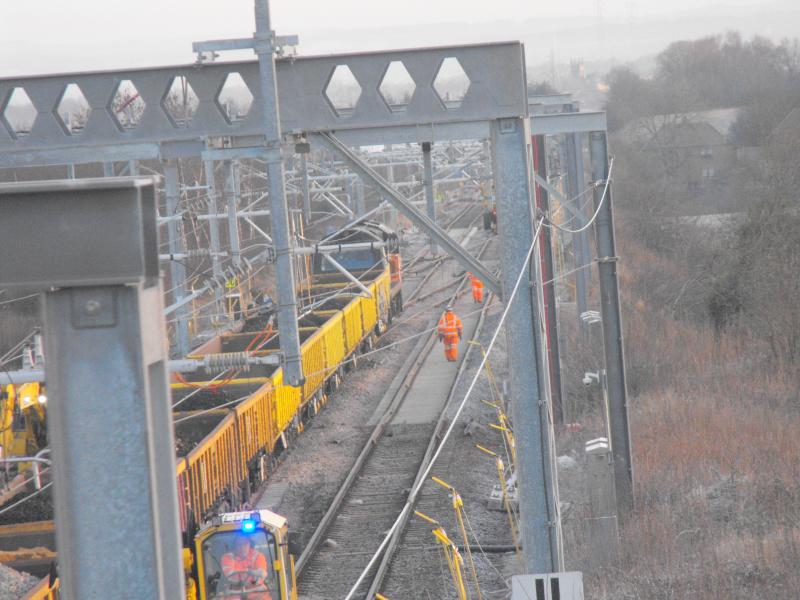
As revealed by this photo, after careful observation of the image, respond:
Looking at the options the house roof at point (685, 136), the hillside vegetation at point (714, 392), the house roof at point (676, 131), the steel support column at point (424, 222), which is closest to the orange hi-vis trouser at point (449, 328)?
the hillside vegetation at point (714, 392)

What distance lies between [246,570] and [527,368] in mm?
3804

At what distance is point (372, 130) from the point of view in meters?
7.68

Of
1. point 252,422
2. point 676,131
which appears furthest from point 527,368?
point 676,131

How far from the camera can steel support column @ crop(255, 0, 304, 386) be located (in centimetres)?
762

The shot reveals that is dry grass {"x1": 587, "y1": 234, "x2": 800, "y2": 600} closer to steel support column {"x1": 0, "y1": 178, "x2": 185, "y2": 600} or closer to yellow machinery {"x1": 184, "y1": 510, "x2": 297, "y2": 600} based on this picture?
yellow machinery {"x1": 184, "y1": 510, "x2": 297, "y2": 600}

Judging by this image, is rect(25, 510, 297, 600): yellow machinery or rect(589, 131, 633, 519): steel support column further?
rect(589, 131, 633, 519): steel support column

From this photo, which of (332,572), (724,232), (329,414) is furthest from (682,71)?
(332,572)

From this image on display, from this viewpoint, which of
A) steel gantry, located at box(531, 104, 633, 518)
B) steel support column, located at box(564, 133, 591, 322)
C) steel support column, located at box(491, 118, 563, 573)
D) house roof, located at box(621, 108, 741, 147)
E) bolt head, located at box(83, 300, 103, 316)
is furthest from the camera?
house roof, located at box(621, 108, 741, 147)

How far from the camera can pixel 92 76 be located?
25.5 feet

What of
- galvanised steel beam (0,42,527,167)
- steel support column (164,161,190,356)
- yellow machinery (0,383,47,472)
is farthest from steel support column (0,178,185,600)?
steel support column (164,161,190,356)

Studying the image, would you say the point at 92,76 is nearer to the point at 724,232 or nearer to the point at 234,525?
the point at 234,525

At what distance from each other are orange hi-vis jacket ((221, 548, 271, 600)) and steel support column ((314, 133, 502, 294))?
11.9 ft

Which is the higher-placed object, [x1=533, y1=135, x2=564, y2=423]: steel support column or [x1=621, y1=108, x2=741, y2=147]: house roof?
[x1=621, y1=108, x2=741, y2=147]: house roof

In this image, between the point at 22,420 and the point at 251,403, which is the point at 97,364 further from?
the point at 22,420
